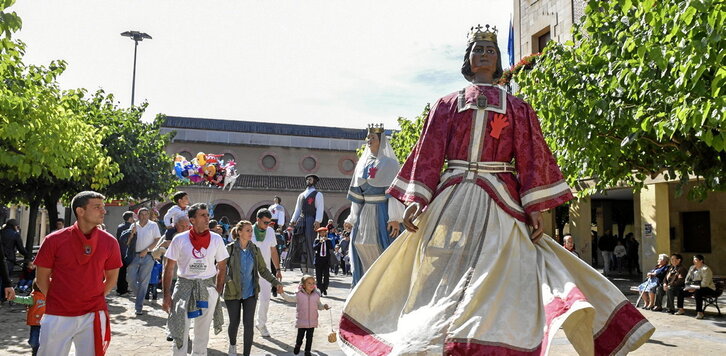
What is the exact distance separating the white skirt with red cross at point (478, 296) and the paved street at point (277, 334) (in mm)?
3465

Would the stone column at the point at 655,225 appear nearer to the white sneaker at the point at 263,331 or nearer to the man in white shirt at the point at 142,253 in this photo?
the white sneaker at the point at 263,331

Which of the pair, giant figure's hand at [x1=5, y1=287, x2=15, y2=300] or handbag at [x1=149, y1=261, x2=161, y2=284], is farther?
handbag at [x1=149, y1=261, x2=161, y2=284]

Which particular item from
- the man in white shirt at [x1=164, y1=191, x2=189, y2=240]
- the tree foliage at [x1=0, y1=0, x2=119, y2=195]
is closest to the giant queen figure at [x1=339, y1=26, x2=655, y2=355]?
→ the man in white shirt at [x1=164, y1=191, x2=189, y2=240]

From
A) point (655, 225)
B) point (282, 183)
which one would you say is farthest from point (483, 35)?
point (282, 183)

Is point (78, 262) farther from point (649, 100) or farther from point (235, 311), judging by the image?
point (649, 100)

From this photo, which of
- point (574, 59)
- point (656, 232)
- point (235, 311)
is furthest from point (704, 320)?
point (235, 311)

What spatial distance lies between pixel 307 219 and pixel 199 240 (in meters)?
5.53

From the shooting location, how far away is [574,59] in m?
11.2

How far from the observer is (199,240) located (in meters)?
6.43

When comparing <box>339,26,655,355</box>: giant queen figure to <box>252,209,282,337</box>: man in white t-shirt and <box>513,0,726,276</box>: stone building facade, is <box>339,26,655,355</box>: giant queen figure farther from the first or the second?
<box>513,0,726,276</box>: stone building facade

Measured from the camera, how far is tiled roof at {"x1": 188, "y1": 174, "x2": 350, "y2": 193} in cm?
4134

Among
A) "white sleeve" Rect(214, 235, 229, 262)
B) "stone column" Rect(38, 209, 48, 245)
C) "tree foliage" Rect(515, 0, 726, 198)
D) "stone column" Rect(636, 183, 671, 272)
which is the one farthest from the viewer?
"stone column" Rect(38, 209, 48, 245)

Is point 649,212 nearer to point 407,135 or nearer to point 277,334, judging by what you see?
point 407,135

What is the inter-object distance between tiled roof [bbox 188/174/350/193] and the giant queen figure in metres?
37.1
